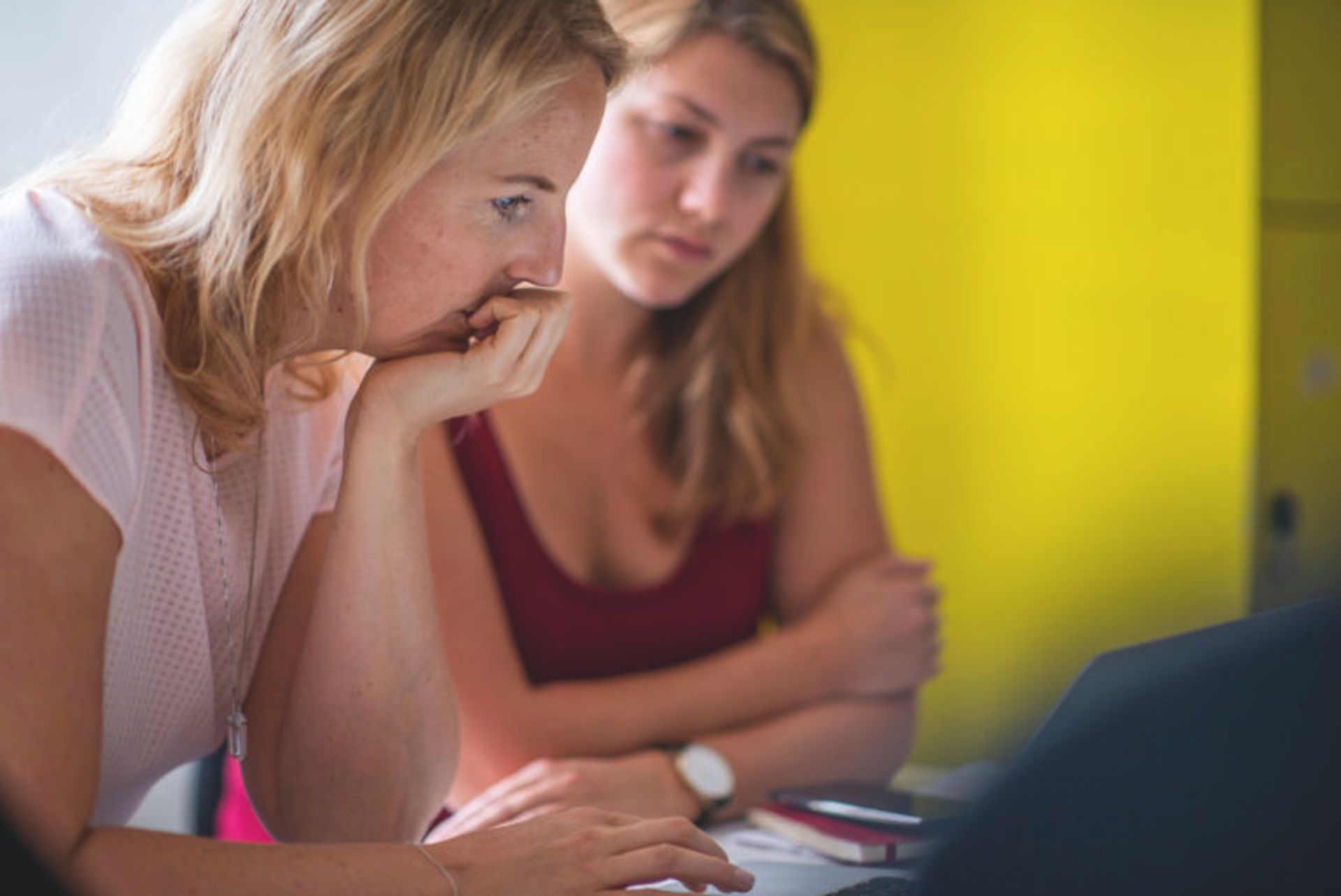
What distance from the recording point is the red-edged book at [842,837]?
110 centimetres

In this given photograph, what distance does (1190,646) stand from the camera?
0.71 m

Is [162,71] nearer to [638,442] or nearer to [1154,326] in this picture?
[638,442]

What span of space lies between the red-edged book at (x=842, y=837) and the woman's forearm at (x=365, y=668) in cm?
31

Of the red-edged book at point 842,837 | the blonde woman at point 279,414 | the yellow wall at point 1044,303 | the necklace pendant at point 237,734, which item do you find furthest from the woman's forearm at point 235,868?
the yellow wall at point 1044,303

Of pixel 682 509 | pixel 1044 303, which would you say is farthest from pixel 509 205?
pixel 1044 303

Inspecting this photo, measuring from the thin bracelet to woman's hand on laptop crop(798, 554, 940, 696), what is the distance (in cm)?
75

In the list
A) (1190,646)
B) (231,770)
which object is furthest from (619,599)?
(1190,646)

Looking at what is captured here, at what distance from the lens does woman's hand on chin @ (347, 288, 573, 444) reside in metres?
1.13

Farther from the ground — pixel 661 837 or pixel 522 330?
pixel 522 330

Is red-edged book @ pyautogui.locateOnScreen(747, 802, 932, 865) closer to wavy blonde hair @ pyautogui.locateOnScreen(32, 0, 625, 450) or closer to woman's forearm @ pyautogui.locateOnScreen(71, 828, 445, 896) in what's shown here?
woman's forearm @ pyautogui.locateOnScreen(71, 828, 445, 896)

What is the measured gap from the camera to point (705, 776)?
1356 millimetres

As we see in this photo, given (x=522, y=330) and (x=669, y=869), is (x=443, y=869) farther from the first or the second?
(x=522, y=330)

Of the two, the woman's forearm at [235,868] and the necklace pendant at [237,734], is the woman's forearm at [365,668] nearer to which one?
the necklace pendant at [237,734]

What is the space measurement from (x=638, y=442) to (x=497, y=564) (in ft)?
0.96
